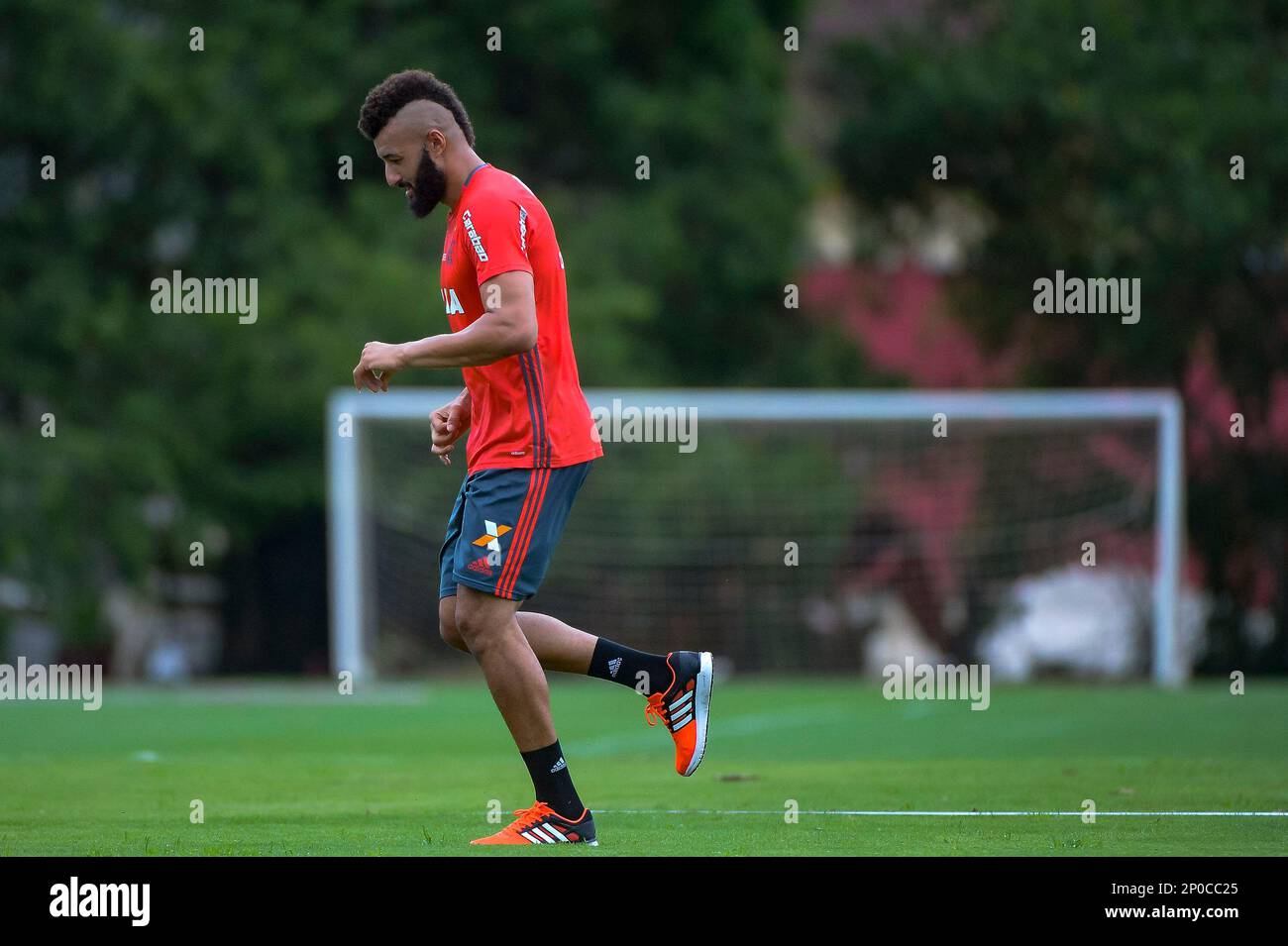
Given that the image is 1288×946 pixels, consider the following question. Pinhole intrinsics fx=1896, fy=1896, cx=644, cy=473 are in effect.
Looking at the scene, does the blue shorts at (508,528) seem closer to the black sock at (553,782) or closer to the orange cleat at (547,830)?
the black sock at (553,782)

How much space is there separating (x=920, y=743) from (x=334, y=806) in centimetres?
525

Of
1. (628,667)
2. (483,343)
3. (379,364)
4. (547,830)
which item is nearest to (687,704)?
(628,667)

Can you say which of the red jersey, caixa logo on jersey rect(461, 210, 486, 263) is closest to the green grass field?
the red jersey

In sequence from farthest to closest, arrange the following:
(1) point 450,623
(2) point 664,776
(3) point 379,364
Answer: (2) point 664,776 → (1) point 450,623 → (3) point 379,364

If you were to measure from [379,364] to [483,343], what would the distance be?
0.35 metres

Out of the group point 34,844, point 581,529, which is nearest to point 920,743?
point 34,844

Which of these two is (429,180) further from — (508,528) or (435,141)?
(508,528)

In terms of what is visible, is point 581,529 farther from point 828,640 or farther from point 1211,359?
point 1211,359

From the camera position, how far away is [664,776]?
930 centimetres

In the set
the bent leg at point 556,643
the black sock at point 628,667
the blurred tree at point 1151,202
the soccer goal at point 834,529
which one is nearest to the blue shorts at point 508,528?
the bent leg at point 556,643

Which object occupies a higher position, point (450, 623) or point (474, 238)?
point (474, 238)

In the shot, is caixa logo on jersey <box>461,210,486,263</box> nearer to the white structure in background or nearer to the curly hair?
the curly hair
